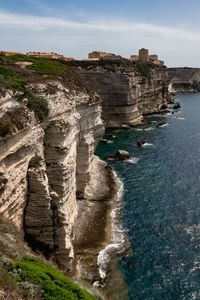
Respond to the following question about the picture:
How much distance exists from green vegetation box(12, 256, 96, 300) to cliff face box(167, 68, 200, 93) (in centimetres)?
17892

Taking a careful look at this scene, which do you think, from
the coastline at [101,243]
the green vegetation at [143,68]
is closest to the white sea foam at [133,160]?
the coastline at [101,243]

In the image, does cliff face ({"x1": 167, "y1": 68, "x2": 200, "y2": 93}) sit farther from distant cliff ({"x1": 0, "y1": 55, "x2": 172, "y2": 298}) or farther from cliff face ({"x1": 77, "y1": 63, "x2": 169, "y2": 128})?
distant cliff ({"x1": 0, "y1": 55, "x2": 172, "y2": 298})

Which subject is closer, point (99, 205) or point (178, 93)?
point (99, 205)

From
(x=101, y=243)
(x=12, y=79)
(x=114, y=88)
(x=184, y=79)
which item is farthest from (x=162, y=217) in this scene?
(x=184, y=79)

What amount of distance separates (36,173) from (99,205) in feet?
51.2

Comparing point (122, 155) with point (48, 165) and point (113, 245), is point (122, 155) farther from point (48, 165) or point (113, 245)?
point (48, 165)

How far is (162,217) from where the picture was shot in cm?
4203

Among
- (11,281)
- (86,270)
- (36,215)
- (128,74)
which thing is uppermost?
(128,74)

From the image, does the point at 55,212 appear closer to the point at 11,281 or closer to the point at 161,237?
the point at 161,237

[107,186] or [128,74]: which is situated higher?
[128,74]

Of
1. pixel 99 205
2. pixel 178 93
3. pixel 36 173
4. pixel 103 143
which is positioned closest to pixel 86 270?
pixel 36 173

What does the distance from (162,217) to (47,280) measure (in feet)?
75.6

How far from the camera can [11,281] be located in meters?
17.9

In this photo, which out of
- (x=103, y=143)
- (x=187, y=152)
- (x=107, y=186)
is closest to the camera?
(x=107, y=186)
